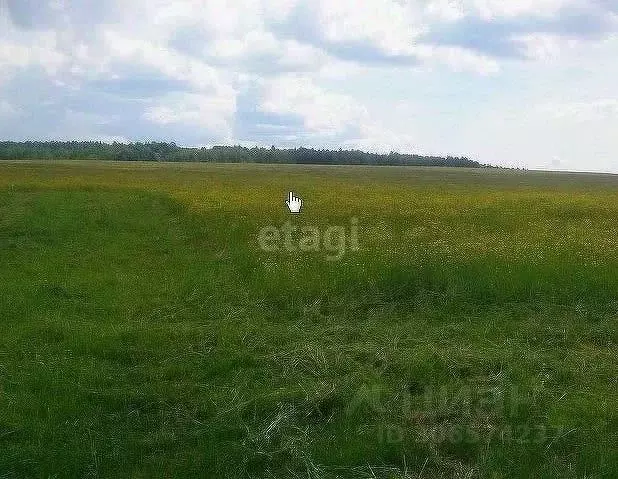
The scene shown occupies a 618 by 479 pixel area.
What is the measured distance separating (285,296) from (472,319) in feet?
11.9

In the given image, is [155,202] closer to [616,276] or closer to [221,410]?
[616,276]

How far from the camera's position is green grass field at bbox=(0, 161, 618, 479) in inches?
264

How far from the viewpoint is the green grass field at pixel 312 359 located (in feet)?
22.0

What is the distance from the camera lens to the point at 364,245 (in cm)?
1747
